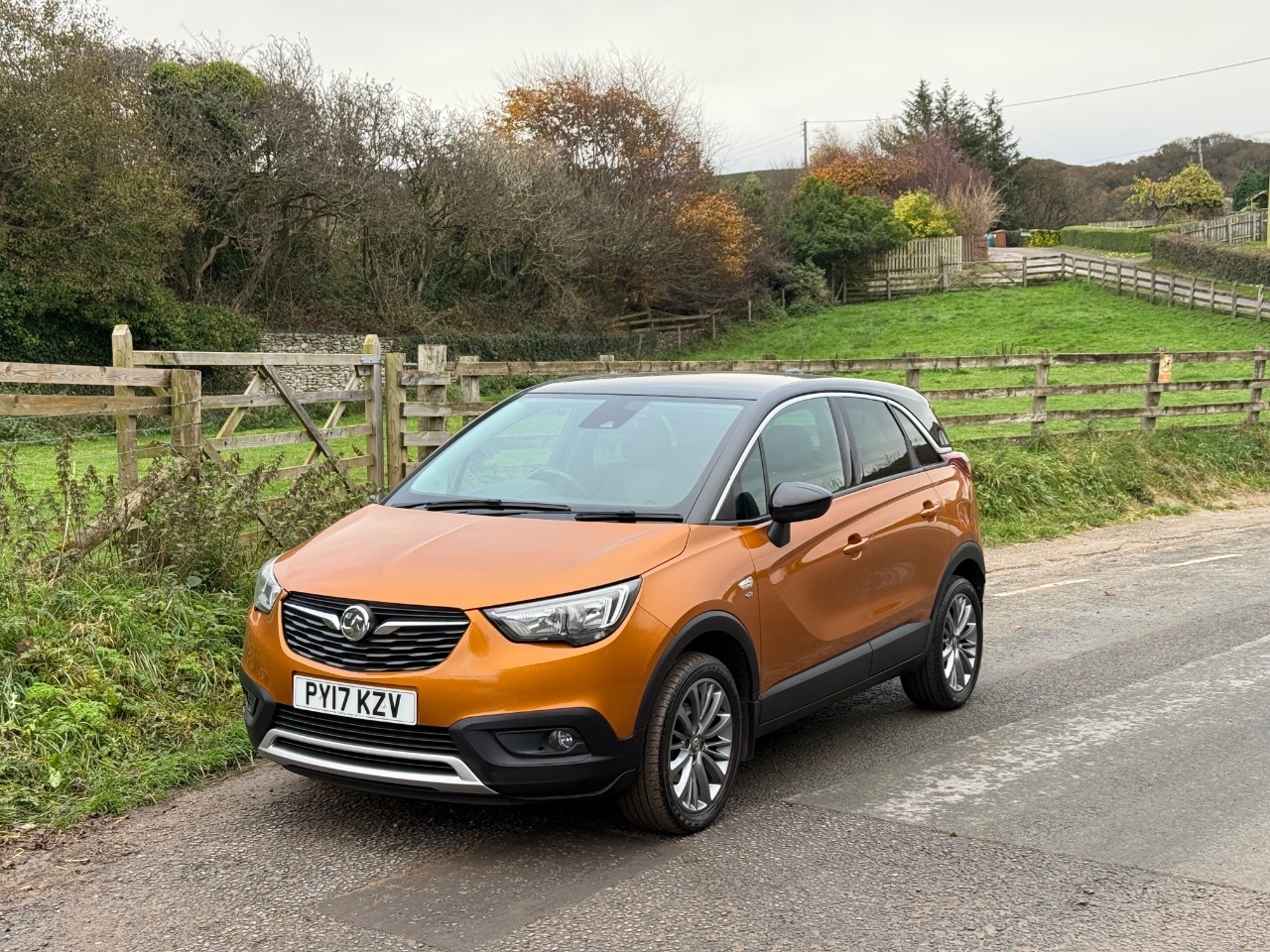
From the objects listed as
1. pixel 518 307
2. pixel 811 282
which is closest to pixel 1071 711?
pixel 518 307

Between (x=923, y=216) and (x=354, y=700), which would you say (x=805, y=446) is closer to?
(x=354, y=700)

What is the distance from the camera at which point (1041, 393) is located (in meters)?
16.2

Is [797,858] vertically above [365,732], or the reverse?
[365,732]

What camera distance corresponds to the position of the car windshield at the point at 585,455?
5.29 metres

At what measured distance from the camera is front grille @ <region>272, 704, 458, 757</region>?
14.3 feet

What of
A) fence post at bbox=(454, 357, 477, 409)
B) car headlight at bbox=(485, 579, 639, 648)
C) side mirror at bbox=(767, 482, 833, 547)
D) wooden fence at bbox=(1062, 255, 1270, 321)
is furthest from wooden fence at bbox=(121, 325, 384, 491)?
wooden fence at bbox=(1062, 255, 1270, 321)

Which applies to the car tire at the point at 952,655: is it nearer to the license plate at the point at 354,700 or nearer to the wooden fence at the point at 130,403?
the license plate at the point at 354,700

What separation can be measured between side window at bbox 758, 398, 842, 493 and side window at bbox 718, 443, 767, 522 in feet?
0.23

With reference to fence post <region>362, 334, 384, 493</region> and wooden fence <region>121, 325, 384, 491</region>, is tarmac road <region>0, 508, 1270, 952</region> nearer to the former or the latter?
wooden fence <region>121, 325, 384, 491</region>

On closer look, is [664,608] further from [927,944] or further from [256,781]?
Answer: [256,781]

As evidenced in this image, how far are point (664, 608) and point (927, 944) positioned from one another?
1.45 m

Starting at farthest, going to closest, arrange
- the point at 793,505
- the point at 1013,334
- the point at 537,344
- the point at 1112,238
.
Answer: the point at 1112,238, the point at 1013,334, the point at 537,344, the point at 793,505

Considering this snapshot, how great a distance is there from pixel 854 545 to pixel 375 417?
540 centimetres

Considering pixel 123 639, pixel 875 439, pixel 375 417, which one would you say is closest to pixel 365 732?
pixel 123 639
